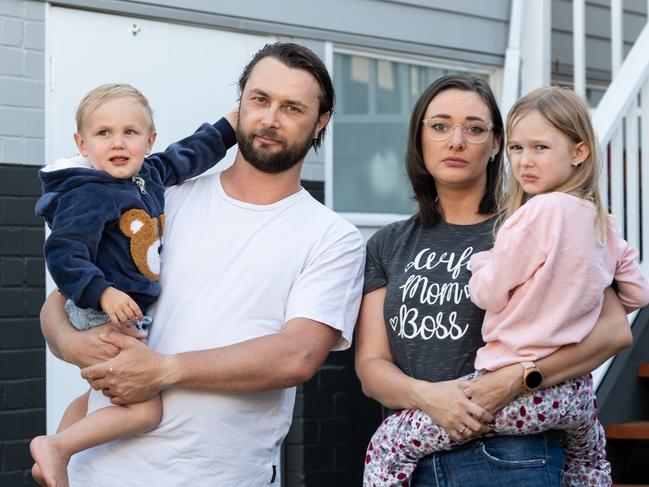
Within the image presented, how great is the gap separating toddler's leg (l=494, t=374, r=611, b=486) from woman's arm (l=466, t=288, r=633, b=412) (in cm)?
3

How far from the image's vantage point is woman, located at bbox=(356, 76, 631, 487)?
9.16ft

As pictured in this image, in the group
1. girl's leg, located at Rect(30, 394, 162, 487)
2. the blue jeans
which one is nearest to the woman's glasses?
the blue jeans

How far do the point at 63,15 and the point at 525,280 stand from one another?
2895mm

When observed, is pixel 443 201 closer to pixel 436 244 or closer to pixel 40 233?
pixel 436 244

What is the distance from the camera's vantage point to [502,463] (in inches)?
110

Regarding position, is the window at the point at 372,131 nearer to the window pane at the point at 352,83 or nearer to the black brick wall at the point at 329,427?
the window pane at the point at 352,83

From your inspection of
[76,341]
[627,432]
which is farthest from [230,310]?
[627,432]

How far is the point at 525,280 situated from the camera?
282 cm

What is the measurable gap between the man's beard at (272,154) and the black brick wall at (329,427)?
94.4 inches

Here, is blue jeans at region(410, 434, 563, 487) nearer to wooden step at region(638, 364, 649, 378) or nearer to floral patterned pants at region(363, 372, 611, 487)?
floral patterned pants at region(363, 372, 611, 487)

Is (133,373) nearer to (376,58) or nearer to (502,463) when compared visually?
(502,463)

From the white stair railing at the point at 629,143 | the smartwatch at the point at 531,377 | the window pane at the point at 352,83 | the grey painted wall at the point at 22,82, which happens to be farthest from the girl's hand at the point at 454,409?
the window pane at the point at 352,83

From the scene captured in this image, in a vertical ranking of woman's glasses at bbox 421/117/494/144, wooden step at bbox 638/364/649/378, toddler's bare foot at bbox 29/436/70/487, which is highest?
woman's glasses at bbox 421/117/494/144

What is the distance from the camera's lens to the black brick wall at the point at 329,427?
5.55m
